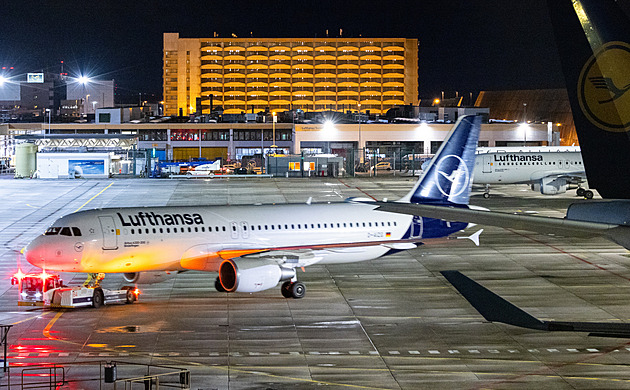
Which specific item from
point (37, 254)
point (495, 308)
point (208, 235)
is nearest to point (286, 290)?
point (208, 235)

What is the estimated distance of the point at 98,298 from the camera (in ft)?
114

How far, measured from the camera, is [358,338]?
29.3 m

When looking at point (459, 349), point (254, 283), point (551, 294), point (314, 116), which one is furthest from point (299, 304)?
point (314, 116)

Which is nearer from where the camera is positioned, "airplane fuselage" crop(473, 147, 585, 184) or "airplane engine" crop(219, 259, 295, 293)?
"airplane engine" crop(219, 259, 295, 293)

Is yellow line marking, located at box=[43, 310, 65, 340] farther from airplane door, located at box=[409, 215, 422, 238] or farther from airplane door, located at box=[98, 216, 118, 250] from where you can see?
airplane door, located at box=[409, 215, 422, 238]

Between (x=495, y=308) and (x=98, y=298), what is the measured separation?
26156 millimetres

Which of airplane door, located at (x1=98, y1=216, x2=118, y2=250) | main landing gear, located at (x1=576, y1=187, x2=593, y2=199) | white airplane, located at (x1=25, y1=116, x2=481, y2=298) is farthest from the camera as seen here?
main landing gear, located at (x1=576, y1=187, x2=593, y2=199)

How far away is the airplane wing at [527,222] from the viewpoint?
9.43 meters

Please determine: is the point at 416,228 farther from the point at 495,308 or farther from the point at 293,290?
the point at 495,308

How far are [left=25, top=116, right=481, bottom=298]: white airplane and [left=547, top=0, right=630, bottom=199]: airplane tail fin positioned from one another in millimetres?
21567

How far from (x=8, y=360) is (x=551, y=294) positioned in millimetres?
23865

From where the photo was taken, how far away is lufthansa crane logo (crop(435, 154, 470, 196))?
138ft

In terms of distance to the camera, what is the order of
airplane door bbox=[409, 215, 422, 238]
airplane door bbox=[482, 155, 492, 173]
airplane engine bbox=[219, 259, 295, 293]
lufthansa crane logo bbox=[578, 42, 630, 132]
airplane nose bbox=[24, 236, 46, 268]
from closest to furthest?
lufthansa crane logo bbox=[578, 42, 630, 132]
airplane engine bbox=[219, 259, 295, 293]
airplane nose bbox=[24, 236, 46, 268]
airplane door bbox=[409, 215, 422, 238]
airplane door bbox=[482, 155, 492, 173]

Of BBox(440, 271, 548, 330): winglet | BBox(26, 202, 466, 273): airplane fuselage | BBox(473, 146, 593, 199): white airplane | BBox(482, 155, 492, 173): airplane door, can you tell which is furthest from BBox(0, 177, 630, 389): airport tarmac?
BBox(473, 146, 593, 199): white airplane
